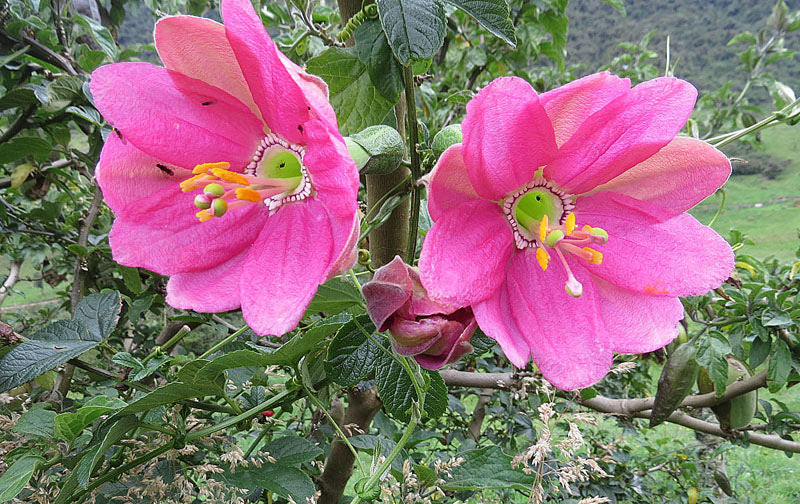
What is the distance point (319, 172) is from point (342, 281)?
0.12 m

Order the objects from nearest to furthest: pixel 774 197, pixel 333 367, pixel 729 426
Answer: pixel 333 367 → pixel 729 426 → pixel 774 197

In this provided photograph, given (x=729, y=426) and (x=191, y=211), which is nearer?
(x=191, y=211)

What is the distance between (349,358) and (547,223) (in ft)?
0.85

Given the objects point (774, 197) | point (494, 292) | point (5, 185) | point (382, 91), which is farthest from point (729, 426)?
point (774, 197)

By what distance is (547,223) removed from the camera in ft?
1.58

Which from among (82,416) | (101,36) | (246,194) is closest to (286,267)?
(246,194)

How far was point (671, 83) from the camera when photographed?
1.43ft

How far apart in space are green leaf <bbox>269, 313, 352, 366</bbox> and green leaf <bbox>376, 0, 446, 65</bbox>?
0.30m

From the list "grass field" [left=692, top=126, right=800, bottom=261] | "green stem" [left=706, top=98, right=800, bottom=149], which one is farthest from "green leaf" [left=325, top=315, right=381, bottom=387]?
"grass field" [left=692, top=126, right=800, bottom=261]

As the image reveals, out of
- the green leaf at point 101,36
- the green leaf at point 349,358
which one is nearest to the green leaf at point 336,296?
the green leaf at point 349,358

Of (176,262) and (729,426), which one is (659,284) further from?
(729,426)

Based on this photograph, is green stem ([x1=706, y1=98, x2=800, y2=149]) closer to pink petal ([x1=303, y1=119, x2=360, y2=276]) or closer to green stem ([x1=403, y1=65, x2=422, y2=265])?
green stem ([x1=403, y1=65, x2=422, y2=265])

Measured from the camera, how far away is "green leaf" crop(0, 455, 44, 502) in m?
0.61

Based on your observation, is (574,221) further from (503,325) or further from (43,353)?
(43,353)
